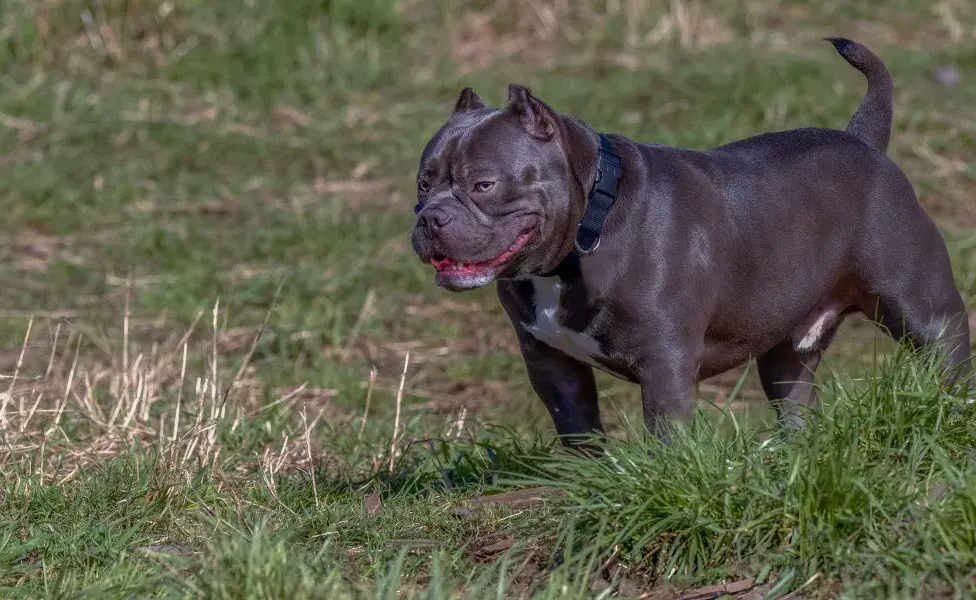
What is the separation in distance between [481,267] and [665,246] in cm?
59

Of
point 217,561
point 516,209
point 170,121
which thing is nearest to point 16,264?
point 170,121

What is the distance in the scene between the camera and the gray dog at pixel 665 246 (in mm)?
4039

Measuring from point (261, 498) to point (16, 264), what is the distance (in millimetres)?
4203

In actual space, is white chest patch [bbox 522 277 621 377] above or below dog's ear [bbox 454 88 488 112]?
below

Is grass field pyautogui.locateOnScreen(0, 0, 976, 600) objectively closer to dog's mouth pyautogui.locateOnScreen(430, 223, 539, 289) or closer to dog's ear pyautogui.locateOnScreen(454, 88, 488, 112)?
dog's mouth pyautogui.locateOnScreen(430, 223, 539, 289)

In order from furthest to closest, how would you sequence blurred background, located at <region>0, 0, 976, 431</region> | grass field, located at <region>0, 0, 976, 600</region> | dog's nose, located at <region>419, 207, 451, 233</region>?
blurred background, located at <region>0, 0, 976, 431</region> < dog's nose, located at <region>419, 207, 451, 233</region> < grass field, located at <region>0, 0, 976, 600</region>

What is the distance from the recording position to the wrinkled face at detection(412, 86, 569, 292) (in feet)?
13.1

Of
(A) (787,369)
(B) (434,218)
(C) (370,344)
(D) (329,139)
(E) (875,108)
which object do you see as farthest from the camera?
(D) (329,139)

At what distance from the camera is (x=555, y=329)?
13.7 feet

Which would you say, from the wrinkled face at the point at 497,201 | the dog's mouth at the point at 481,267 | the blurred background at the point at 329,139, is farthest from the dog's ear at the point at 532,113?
the blurred background at the point at 329,139

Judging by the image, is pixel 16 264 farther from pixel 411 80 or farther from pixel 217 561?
pixel 217 561

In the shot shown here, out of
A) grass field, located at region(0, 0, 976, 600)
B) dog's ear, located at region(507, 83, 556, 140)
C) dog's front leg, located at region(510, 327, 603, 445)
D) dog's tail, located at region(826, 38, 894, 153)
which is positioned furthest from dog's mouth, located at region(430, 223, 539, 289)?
dog's tail, located at region(826, 38, 894, 153)

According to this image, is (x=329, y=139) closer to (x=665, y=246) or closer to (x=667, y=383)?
(x=665, y=246)

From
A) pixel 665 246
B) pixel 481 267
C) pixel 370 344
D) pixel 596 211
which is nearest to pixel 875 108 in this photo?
pixel 665 246
